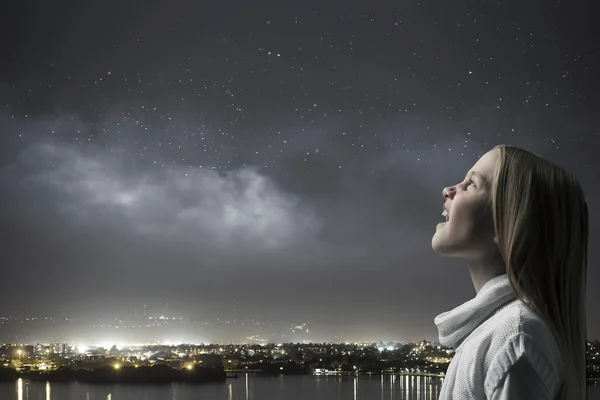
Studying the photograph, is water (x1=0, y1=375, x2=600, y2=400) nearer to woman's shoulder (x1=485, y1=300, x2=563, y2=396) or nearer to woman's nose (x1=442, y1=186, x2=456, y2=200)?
woman's nose (x1=442, y1=186, x2=456, y2=200)

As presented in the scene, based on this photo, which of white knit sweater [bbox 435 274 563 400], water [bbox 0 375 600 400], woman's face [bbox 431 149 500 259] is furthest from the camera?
water [bbox 0 375 600 400]

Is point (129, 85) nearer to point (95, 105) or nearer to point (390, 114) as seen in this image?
point (95, 105)

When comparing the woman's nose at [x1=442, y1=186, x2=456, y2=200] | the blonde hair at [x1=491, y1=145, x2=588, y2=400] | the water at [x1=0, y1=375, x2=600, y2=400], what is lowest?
the water at [x1=0, y1=375, x2=600, y2=400]

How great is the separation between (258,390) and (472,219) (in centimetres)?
3951

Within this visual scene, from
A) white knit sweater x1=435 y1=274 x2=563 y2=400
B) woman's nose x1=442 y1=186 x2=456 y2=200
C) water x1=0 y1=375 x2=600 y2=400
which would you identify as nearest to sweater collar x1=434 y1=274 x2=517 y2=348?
white knit sweater x1=435 y1=274 x2=563 y2=400

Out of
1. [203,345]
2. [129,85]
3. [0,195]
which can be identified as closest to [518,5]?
[129,85]

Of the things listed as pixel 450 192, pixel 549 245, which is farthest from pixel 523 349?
pixel 450 192

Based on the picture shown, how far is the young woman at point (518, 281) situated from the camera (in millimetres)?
616

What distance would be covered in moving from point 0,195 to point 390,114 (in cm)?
1609

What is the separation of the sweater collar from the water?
31412 millimetres

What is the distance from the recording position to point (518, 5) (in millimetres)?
5957

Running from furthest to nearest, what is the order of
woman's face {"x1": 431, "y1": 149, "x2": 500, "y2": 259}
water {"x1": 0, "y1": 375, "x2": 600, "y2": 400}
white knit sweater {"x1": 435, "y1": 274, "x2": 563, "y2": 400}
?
water {"x1": 0, "y1": 375, "x2": 600, "y2": 400} → woman's face {"x1": 431, "y1": 149, "x2": 500, "y2": 259} → white knit sweater {"x1": 435, "y1": 274, "x2": 563, "y2": 400}

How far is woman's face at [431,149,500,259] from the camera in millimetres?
742

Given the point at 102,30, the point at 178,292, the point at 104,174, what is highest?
the point at 104,174
